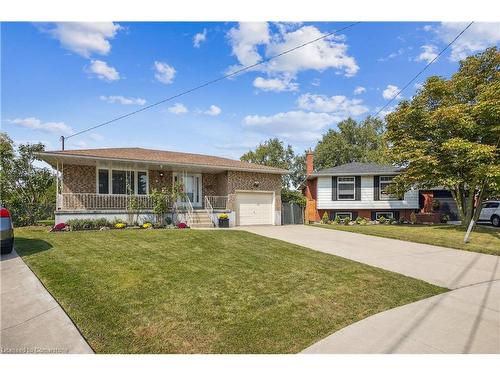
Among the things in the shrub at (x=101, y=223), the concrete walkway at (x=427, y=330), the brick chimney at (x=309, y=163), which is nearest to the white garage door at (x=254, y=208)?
the brick chimney at (x=309, y=163)

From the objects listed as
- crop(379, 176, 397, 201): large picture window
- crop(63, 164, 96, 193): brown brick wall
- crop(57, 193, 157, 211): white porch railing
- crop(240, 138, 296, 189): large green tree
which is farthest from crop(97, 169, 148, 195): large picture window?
crop(240, 138, 296, 189): large green tree

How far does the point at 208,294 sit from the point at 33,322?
→ 2403mm

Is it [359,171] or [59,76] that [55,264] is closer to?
[59,76]

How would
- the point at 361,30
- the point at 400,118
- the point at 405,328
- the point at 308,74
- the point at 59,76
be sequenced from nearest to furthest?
the point at 405,328, the point at 361,30, the point at 59,76, the point at 308,74, the point at 400,118

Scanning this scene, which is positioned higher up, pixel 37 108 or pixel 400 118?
pixel 400 118

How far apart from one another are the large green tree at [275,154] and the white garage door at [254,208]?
1005 inches

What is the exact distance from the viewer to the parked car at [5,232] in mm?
7066

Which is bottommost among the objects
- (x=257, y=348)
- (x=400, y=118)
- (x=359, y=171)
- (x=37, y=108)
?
(x=257, y=348)

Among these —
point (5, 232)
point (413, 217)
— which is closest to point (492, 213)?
point (413, 217)

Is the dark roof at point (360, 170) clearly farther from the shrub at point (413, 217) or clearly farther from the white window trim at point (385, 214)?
the shrub at point (413, 217)

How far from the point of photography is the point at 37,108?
11781 mm

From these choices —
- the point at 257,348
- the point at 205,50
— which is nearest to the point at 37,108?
the point at 205,50

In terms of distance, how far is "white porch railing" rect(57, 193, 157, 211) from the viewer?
561 inches

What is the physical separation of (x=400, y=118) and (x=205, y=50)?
12.9 metres
